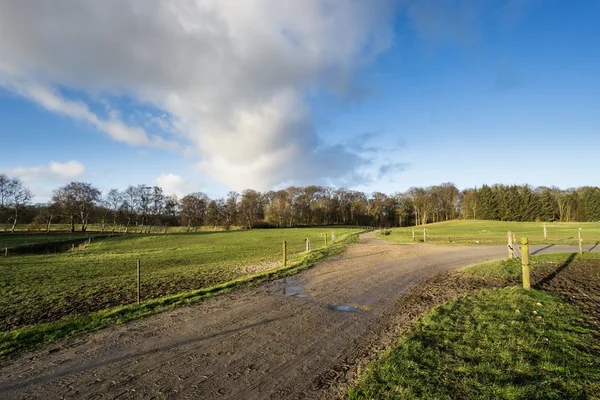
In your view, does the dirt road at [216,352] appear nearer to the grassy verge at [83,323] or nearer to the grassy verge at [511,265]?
the grassy verge at [83,323]

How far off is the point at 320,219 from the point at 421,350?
9792 centimetres

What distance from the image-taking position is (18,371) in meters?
4.93

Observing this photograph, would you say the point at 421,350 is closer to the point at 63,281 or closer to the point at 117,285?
the point at 117,285

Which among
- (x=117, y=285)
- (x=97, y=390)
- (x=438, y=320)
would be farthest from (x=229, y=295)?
(x=117, y=285)

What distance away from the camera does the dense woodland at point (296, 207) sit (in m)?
73.2

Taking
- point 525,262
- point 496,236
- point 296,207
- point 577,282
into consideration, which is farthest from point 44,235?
Result: point 496,236

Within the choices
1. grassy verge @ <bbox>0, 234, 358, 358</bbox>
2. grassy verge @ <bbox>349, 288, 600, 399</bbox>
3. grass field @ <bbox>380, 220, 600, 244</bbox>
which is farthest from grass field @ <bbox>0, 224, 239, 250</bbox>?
grassy verge @ <bbox>349, 288, 600, 399</bbox>

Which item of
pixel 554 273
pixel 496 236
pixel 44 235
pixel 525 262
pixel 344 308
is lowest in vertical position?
pixel 44 235

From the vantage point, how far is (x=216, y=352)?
5480 millimetres

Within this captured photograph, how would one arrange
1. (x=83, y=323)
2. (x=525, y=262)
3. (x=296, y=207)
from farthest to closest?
(x=296, y=207) < (x=525, y=262) < (x=83, y=323)

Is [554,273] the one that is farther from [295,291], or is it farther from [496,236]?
[496,236]

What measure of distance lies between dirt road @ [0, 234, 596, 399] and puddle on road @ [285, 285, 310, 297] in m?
0.22

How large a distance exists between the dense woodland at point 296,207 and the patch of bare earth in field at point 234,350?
81585 millimetres

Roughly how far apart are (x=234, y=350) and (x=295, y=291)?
4.95m
